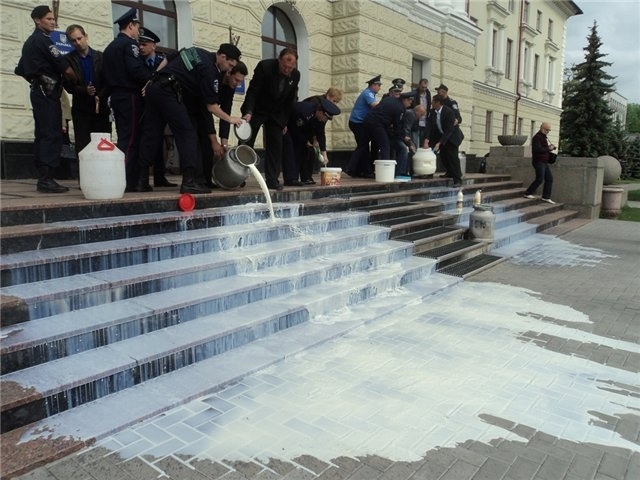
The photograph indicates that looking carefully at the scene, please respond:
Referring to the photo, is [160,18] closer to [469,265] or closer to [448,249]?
[448,249]

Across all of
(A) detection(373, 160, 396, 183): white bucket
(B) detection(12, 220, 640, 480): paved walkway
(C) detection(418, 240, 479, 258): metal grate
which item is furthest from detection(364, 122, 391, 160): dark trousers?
→ (B) detection(12, 220, 640, 480): paved walkway

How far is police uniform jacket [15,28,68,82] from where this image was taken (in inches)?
203

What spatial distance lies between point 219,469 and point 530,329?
3.45 meters

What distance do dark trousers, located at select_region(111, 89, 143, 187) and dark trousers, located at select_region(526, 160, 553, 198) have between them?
10.3 m

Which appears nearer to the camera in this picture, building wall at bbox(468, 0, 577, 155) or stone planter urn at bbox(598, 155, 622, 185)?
stone planter urn at bbox(598, 155, 622, 185)

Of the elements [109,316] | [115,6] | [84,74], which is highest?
[115,6]

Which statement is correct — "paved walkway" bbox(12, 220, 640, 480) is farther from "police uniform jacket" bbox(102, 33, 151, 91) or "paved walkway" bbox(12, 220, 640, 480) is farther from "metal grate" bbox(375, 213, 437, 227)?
"police uniform jacket" bbox(102, 33, 151, 91)

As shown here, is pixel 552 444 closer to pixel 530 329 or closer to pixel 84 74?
pixel 530 329

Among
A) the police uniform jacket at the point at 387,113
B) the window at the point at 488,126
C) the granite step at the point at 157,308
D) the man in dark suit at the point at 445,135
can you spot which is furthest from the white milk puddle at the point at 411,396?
the window at the point at 488,126

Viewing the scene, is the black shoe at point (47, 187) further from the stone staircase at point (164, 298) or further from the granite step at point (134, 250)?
the granite step at point (134, 250)

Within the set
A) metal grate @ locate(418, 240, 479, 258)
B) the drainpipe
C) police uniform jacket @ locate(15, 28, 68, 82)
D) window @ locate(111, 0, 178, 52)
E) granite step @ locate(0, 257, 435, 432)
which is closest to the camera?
granite step @ locate(0, 257, 435, 432)

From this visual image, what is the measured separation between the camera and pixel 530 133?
30.2 meters

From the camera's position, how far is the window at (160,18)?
9227 millimetres

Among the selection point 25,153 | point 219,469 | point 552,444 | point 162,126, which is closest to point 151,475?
point 219,469
